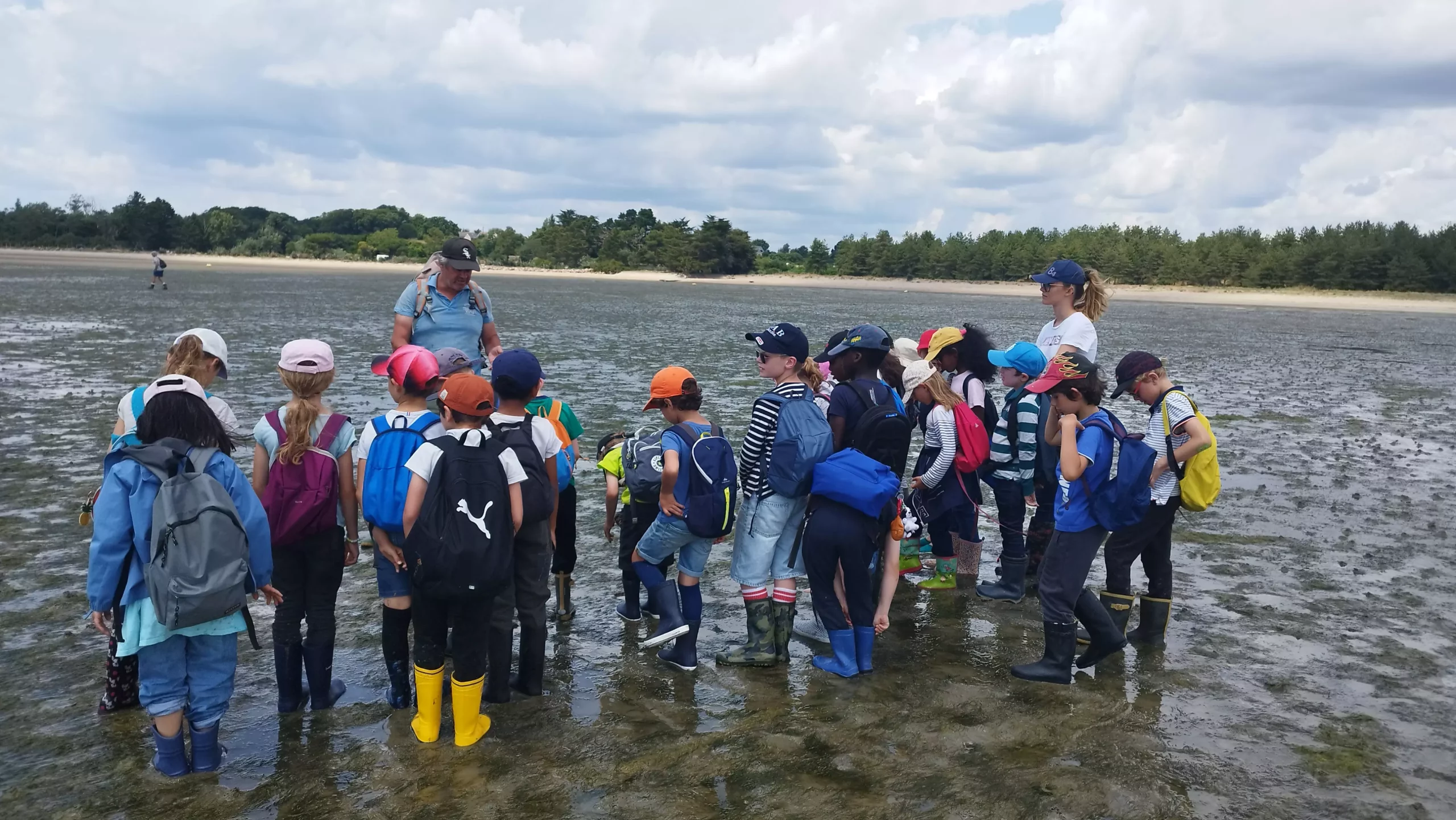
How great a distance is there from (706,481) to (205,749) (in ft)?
9.11

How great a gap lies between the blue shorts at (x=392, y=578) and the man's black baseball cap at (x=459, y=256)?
2168 mm

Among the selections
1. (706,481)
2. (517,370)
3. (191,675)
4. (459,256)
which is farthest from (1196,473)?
(191,675)

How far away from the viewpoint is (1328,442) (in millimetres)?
13547

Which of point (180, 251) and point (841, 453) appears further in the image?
point (180, 251)

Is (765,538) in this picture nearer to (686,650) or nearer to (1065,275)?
(686,650)

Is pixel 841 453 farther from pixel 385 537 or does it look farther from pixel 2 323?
pixel 2 323

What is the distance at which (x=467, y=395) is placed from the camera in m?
4.43

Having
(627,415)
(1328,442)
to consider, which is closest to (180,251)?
(627,415)

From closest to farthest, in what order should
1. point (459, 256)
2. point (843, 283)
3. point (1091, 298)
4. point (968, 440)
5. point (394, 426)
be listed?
point (394, 426)
point (459, 256)
point (968, 440)
point (1091, 298)
point (843, 283)

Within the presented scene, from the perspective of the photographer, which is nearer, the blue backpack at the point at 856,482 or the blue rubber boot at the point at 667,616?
the blue backpack at the point at 856,482

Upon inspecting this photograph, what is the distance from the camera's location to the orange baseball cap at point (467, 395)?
442 centimetres

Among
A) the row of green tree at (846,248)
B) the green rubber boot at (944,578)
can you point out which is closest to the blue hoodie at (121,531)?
the green rubber boot at (944,578)

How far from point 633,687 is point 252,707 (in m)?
2.07

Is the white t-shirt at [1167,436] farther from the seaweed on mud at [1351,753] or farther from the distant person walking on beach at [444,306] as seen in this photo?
the distant person walking on beach at [444,306]
